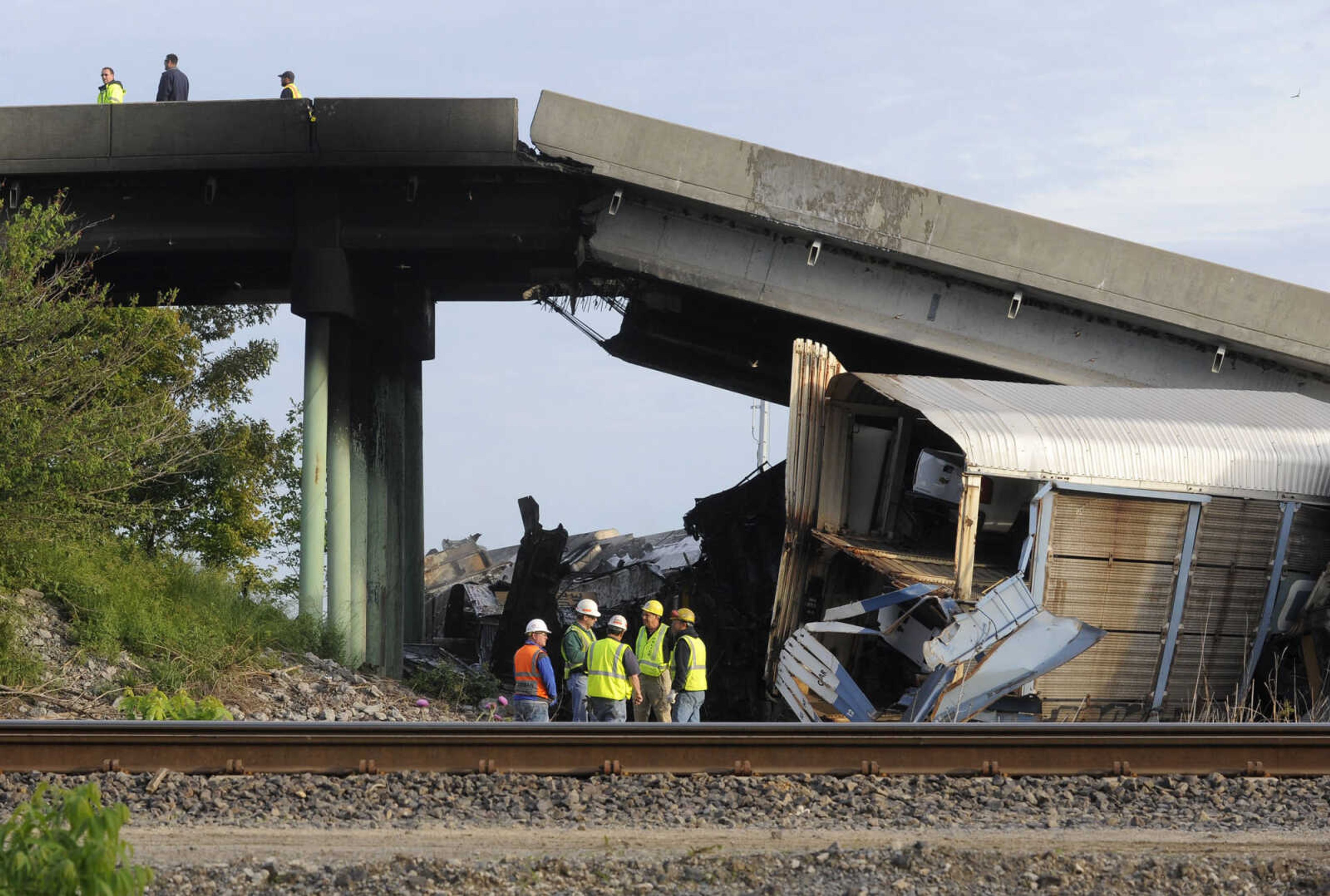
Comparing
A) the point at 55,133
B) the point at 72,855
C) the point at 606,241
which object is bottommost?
the point at 72,855

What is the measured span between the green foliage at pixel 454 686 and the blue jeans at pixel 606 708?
702 centimetres

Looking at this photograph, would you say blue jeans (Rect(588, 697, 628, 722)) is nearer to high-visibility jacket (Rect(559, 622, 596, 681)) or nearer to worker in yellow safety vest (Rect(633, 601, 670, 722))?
high-visibility jacket (Rect(559, 622, 596, 681))

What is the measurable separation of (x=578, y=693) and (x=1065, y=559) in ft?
15.6

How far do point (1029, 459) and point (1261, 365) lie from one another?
276 inches

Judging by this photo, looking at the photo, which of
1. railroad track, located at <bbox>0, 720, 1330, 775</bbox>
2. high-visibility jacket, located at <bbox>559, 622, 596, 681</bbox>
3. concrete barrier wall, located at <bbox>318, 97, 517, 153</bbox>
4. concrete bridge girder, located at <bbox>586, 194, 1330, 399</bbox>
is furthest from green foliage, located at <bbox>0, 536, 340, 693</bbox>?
railroad track, located at <bbox>0, 720, 1330, 775</bbox>

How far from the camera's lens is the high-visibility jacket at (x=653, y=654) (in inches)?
478

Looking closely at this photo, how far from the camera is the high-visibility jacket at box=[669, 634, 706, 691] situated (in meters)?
11.9

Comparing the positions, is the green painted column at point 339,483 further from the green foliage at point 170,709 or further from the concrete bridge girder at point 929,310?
the green foliage at point 170,709

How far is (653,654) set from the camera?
1215 centimetres

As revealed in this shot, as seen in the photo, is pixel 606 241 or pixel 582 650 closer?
pixel 582 650

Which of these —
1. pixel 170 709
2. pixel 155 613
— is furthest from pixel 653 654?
pixel 155 613

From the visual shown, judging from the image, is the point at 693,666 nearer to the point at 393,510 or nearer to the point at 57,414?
the point at 57,414

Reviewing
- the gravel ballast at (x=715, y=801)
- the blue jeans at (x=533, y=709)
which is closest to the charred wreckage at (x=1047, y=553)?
the blue jeans at (x=533, y=709)

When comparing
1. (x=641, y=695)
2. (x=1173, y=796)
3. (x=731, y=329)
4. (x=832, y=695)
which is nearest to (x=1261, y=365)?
(x=731, y=329)
